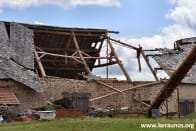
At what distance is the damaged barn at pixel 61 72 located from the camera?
34.3 metres

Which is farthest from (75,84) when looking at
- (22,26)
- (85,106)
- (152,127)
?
(152,127)

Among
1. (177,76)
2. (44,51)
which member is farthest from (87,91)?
(177,76)

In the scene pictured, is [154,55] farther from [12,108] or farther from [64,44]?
[12,108]

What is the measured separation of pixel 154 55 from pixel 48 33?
33.8 feet

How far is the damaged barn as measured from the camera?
1352 inches

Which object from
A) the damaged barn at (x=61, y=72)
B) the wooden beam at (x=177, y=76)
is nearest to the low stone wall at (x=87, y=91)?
the damaged barn at (x=61, y=72)

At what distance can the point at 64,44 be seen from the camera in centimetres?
4191

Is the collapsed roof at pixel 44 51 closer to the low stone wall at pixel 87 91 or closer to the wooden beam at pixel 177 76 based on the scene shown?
the low stone wall at pixel 87 91

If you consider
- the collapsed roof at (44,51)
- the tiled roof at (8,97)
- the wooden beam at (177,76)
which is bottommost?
the tiled roof at (8,97)

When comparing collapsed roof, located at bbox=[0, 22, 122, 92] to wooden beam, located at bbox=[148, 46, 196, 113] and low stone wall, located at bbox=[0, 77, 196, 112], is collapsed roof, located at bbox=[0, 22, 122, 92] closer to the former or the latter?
low stone wall, located at bbox=[0, 77, 196, 112]

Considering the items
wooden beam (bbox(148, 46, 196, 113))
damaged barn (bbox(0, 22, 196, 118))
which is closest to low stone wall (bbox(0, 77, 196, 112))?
damaged barn (bbox(0, 22, 196, 118))

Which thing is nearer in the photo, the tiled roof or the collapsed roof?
the tiled roof

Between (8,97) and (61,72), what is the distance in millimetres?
11286

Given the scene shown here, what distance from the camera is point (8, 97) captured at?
3288 cm
